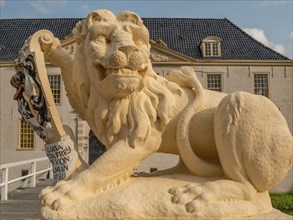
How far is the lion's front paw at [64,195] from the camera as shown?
67.4 inches

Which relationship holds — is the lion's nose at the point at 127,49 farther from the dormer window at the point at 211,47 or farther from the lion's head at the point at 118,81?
the dormer window at the point at 211,47

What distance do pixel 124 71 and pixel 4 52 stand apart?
18.0m

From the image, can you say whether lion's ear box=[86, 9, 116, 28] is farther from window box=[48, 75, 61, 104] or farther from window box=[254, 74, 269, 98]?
window box=[254, 74, 269, 98]

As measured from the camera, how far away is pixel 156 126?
6.49ft

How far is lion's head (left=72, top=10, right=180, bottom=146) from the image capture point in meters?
1.88

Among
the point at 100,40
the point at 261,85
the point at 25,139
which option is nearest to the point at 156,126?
the point at 100,40

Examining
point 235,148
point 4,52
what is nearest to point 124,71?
point 235,148

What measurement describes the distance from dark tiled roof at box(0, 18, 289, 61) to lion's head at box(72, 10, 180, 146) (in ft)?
53.8

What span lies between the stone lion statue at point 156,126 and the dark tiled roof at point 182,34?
16362mm

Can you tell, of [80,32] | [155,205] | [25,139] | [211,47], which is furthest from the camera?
[211,47]

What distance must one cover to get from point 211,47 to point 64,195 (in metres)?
17.1

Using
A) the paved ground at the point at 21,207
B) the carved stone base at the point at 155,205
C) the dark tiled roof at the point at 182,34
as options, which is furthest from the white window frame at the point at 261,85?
the carved stone base at the point at 155,205

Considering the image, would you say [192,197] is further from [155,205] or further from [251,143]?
[251,143]

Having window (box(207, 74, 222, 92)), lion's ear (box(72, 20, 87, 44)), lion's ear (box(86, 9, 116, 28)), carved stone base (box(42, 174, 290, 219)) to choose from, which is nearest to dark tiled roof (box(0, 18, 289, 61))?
window (box(207, 74, 222, 92))
